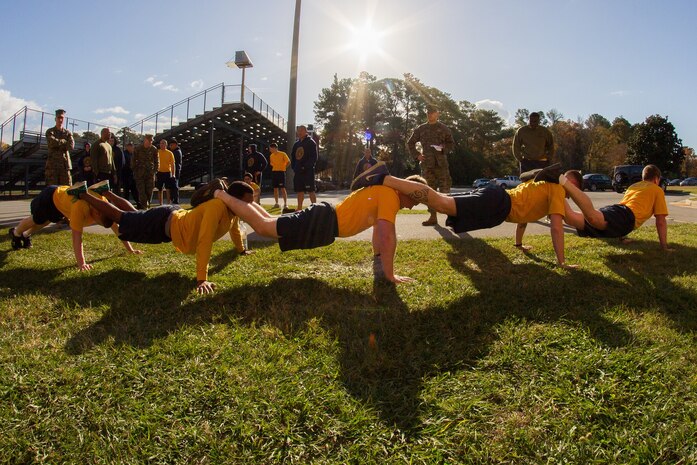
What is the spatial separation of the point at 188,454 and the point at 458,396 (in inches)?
50.4

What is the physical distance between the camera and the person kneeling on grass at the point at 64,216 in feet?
15.1

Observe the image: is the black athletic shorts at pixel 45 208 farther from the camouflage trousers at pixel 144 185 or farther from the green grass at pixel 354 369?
the camouflage trousers at pixel 144 185

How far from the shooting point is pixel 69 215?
16.1ft

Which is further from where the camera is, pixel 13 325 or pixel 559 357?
pixel 13 325

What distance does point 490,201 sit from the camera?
4.06m

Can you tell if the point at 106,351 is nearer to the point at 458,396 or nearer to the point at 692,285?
the point at 458,396

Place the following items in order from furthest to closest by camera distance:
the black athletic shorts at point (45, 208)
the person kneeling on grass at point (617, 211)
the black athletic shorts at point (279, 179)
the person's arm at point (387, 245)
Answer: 1. the black athletic shorts at point (279, 179)
2. the black athletic shorts at point (45, 208)
3. the person kneeling on grass at point (617, 211)
4. the person's arm at point (387, 245)

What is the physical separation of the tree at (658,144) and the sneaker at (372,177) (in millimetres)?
43720

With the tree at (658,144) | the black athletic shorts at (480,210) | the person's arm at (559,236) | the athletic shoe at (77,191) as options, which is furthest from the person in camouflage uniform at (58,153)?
the tree at (658,144)

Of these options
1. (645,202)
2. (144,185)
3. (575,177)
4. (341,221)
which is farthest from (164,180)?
(645,202)

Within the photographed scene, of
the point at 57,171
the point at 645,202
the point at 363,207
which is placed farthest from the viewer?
the point at 57,171

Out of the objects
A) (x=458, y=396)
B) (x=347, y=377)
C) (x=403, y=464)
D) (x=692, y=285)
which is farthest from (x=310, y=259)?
(x=692, y=285)

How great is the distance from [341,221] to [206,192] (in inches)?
54.3

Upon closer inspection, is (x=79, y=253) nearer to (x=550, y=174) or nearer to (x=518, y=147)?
(x=550, y=174)
